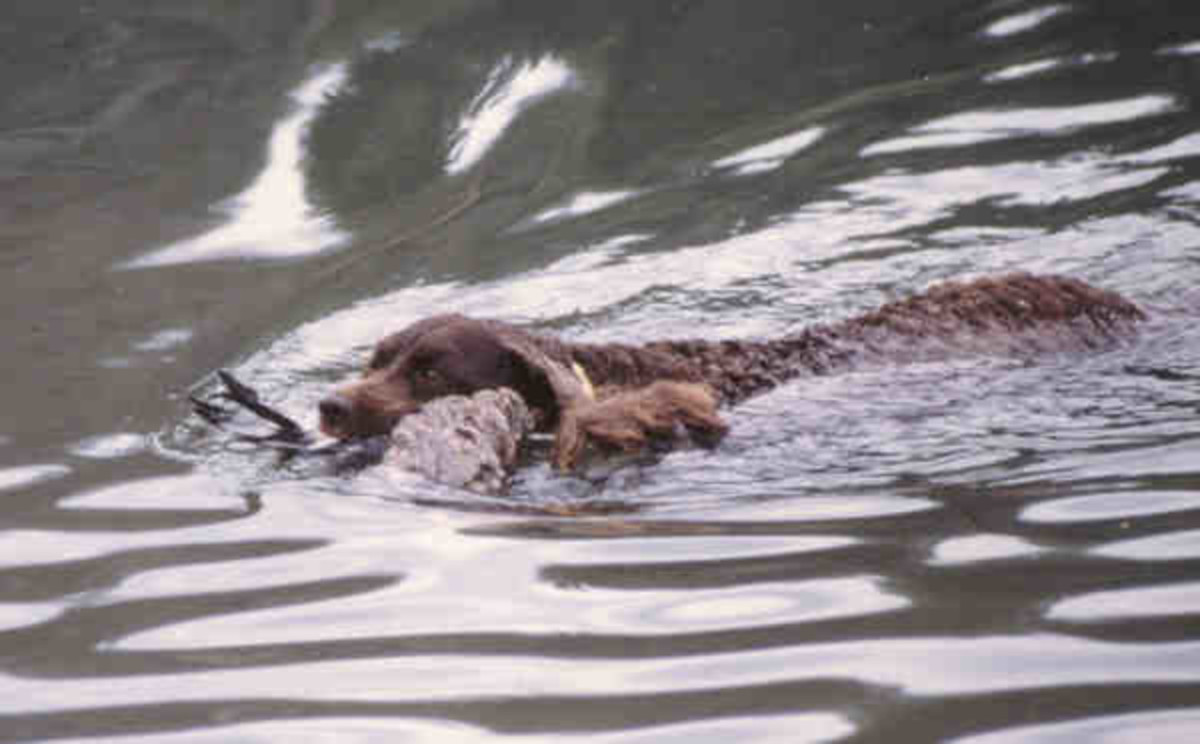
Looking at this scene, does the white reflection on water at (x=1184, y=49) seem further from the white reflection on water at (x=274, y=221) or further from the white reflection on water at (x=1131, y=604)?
the white reflection on water at (x=1131, y=604)

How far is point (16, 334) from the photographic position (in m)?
6.91

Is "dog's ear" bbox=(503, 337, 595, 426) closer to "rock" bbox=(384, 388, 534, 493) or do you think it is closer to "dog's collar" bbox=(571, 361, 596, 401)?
"dog's collar" bbox=(571, 361, 596, 401)

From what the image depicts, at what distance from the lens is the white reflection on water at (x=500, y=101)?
977 centimetres

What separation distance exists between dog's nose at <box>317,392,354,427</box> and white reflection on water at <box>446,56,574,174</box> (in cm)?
395

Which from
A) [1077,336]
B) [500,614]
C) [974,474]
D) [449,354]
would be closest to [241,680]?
[500,614]

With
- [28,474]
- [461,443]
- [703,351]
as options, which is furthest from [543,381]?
[28,474]

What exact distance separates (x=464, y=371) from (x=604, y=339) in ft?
4.26

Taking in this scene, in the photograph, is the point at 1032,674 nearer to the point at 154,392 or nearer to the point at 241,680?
the point at 241,680

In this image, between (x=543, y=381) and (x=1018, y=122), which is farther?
(x=1018, y=122)

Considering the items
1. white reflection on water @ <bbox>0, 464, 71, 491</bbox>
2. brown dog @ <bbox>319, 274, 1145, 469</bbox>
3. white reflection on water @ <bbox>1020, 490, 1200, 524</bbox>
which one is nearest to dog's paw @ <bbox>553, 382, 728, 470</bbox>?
brown dog @ <bbox>319, 274, 1145, 469</bbox>

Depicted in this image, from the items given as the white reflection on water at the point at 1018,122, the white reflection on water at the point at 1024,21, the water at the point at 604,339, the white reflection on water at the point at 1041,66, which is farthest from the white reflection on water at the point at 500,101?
the white reflection on water at the point at 1024,21

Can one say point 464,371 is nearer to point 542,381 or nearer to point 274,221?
point 542,381

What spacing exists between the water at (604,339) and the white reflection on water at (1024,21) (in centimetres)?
4

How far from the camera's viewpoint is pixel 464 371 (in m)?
6.07
